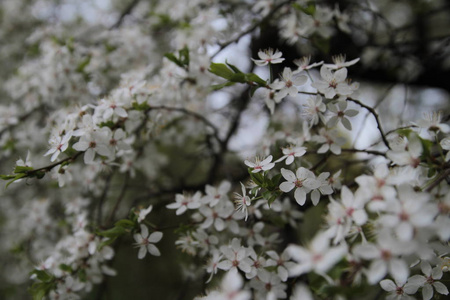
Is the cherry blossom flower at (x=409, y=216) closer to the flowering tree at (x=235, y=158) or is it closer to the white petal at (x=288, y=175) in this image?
the flowering tree at (x=235, y=158)

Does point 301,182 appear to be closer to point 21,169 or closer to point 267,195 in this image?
point 267,195

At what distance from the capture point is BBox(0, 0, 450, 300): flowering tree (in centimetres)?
82

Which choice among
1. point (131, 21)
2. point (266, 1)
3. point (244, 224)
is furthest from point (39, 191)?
point (266, 1)

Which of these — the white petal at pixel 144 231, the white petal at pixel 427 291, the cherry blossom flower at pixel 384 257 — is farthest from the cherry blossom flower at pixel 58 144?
the white petal at pixel 427 291

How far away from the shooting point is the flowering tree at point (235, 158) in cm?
82

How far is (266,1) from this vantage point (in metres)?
1.82

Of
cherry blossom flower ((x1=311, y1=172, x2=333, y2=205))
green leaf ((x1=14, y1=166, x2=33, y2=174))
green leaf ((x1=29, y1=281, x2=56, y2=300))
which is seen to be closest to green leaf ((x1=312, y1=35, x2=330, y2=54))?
cherry blossom flower ((x1=311, y1=172, x2=333, y2=205))

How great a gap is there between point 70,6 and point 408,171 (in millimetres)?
3611

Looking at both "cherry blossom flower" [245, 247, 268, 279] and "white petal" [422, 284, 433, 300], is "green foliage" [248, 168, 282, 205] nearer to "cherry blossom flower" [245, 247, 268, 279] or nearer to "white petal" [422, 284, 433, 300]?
"cherry blossom flower" [245, 247, 268, 279]

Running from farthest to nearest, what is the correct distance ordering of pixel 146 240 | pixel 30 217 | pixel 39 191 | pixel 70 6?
pixel 70 6 → pixel 39 191 → pixel 30 217 → pixel 146 240

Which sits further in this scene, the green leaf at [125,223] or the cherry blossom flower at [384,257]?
the green leaf at [125,223]

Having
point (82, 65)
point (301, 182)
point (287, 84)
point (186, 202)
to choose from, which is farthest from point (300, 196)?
point (82, 65)

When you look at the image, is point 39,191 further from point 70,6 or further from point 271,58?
point 271,58

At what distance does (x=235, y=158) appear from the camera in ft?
9.36
